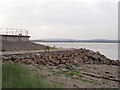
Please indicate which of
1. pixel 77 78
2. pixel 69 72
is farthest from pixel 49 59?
pixel 77 78

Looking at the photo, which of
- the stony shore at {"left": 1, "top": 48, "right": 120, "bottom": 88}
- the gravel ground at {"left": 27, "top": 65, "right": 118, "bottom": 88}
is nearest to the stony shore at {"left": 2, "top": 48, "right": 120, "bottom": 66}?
the stony shore at {"left": 1, "top": 48, "right": 120, "bottom": 88}

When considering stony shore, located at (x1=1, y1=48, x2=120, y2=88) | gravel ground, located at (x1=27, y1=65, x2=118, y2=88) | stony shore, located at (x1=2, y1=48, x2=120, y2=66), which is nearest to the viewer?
gravel ground, located at (x1=27, y1=65, x2=118, y2=88)

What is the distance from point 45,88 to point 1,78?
1.72 m

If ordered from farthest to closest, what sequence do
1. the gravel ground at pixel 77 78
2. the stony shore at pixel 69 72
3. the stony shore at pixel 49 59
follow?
the stony shore at pixel 49 59 < the stony shore at pixel 69 72 < the gravel ground at pixel 77 78

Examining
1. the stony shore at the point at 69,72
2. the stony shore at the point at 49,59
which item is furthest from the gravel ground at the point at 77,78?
the stony shore at the point at 49,59

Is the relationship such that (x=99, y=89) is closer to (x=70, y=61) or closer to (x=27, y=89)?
(x=27, y=89)

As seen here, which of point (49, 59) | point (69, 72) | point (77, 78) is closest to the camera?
point (77, 78)

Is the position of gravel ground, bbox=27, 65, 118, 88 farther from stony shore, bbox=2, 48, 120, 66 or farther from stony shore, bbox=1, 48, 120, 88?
stony shore, bbox=2, 48, 120, 66

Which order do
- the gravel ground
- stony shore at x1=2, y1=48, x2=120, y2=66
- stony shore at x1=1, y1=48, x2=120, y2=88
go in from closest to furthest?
the gravel ground < stony shore at x1=1, y1=48, x2=120, y2=88 < stony shore at x1=2, y1=48, x2=120, y2=66

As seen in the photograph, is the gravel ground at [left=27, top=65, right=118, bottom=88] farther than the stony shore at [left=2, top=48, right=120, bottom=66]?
No

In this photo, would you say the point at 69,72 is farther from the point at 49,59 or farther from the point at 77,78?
the point at 49,59

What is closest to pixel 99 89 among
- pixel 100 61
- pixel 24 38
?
pixel 100 61

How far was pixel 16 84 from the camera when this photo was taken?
5.51 m

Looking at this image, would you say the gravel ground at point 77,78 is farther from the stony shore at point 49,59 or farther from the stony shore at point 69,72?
the stony shore at point 49,59
